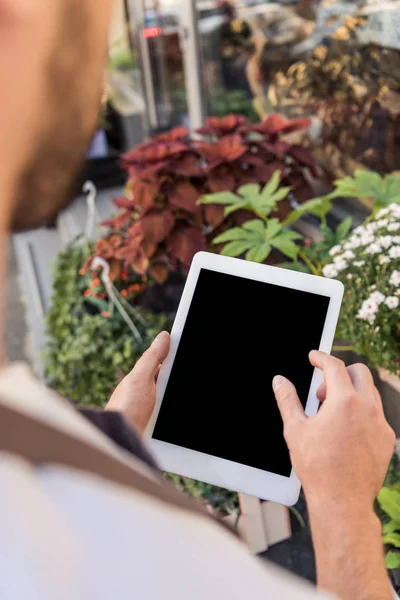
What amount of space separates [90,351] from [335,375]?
1.66 m

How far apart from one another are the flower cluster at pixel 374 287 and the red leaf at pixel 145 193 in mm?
892

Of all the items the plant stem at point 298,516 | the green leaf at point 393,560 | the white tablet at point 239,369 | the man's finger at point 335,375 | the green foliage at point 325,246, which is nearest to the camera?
the man's finger at point 335,375

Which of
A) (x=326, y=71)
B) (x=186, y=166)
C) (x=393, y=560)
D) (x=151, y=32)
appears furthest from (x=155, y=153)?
(x=151, y=32)

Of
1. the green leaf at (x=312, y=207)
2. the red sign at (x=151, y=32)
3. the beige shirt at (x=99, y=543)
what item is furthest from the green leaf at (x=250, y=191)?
the red sign at (x=151, y=32)

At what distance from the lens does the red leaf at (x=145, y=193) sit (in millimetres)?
2197

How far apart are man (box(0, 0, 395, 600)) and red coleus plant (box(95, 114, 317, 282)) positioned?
1613 millimetres

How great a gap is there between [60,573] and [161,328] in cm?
207

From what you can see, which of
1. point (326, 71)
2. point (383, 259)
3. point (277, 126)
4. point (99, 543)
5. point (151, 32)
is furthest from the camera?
point (151, 32)

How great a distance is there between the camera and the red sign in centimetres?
467

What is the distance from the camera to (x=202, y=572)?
16.7 inches

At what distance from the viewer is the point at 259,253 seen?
5.54 feet

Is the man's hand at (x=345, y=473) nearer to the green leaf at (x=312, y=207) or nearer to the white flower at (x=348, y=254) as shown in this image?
the white flower at (x=348, y=254)

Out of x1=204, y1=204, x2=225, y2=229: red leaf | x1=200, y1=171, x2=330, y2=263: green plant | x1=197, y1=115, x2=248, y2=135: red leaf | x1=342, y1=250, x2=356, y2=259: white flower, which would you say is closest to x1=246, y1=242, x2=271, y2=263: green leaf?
x1=200, y1=171, x2=330, y2=263: green plant

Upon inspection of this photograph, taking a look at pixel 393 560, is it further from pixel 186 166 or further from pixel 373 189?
pixel 186 166
